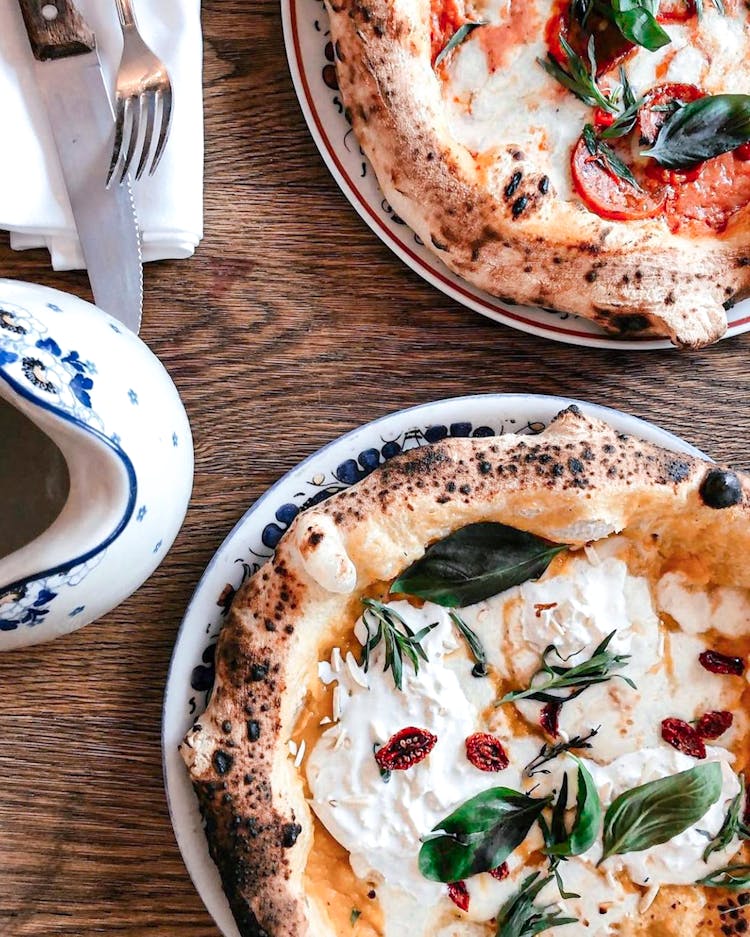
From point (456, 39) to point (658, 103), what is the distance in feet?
1.05

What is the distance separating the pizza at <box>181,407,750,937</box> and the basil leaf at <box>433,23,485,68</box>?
0.55 m

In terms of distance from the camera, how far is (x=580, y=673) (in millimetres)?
1464

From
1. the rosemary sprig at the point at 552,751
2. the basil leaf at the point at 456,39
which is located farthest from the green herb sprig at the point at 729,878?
the basil leaf at the point at 456,39

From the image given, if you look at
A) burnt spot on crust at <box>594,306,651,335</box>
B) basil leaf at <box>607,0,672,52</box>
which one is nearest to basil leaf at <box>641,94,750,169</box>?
basil leaf at <box>607,0,672,52</box>

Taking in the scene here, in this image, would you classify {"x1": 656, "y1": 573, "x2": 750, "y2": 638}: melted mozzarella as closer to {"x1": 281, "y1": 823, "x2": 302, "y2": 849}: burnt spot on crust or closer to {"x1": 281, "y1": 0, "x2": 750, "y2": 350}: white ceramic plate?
{"x1": 281, "y1": 0, "x2": 750, "y2": 350}: white ceramic plate

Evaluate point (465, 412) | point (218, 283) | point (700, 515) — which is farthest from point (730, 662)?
point (218, 283)

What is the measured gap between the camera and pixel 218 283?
166 centimetres

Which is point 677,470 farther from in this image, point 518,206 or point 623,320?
point 518,206

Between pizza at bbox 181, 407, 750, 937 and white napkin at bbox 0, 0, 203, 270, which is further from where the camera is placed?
white napkin at bbox 0, 0, 203, 270

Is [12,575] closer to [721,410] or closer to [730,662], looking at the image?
[730,662]

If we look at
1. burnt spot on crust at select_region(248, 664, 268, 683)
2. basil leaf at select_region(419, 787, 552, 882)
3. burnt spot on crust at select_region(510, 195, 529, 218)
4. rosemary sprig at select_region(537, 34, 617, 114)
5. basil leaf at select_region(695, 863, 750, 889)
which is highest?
rosemary sprig at select_region(537, 34, 617, 114)

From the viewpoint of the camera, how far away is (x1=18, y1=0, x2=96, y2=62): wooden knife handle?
1.50 metres

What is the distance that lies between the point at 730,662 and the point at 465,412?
1.70 ft

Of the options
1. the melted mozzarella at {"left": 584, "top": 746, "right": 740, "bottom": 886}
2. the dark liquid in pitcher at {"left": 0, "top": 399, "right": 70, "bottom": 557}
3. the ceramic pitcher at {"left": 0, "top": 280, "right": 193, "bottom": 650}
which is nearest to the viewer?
the ceramic pitcher at {"left": 0, "top": 280, "right": 193, "bottom": 650}
